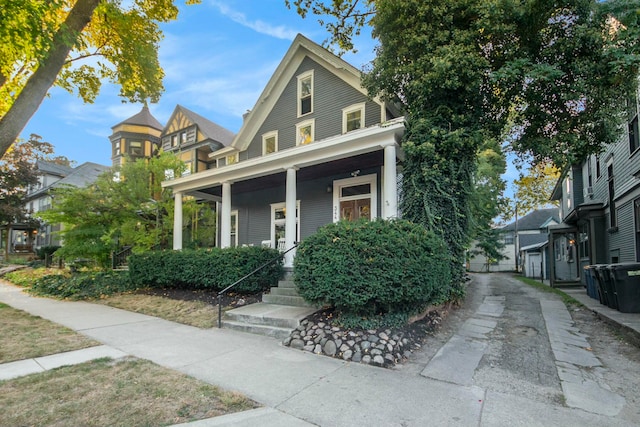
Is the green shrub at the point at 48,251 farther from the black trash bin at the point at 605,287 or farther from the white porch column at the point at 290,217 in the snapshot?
the black trash bin at the point at 605,287

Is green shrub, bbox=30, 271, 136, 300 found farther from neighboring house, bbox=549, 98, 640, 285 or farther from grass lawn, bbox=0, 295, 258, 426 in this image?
neighboring house, bbox=549, 98, 640, 285

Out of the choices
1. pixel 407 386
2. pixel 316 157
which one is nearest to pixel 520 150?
pixel 316 157

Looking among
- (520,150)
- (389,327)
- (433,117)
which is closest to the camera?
(389,327)

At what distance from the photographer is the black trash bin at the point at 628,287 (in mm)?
7336

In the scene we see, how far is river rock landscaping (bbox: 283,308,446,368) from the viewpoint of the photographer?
186 inches

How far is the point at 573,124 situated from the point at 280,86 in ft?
31.3

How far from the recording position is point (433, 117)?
7512 mm

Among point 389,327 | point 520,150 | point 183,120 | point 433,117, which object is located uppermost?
point 183,120

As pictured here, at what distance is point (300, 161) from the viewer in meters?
9.30

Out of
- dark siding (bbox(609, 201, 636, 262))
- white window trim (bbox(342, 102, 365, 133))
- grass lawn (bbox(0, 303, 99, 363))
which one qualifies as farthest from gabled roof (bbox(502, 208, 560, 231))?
grass lawn (bbox(0, 303, 99, 363))

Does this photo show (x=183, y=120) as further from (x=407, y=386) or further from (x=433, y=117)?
(x=407, y=386)

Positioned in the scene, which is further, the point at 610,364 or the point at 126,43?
the point at 126,43

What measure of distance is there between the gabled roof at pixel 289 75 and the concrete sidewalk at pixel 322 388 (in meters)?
8.16

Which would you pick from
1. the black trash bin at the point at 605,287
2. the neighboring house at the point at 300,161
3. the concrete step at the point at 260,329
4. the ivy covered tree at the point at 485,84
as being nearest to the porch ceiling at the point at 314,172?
the neighboring house at the point at 300,161
